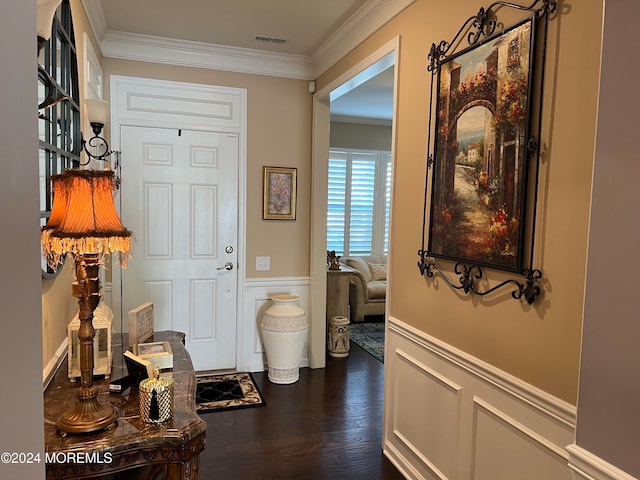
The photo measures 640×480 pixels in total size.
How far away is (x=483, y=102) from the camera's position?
5.97ft

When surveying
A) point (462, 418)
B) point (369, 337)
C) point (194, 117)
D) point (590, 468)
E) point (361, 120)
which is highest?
point (361, 120)

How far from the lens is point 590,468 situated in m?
0.95

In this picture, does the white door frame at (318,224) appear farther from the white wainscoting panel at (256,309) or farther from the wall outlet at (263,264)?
the wall outlet at (263,264)

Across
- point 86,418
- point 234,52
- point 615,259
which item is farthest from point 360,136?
point 615,259

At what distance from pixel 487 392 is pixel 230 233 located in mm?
2607

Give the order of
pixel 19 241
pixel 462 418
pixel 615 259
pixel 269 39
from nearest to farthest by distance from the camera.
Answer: pixel 19 241
pixel 615 259
pixel 462 418
pixel 269 39

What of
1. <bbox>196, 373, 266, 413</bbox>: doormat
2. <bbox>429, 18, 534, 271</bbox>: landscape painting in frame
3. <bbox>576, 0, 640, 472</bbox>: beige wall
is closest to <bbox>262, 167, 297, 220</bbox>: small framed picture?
<bbox>196, 373, 266, 413</bbox>: doormat

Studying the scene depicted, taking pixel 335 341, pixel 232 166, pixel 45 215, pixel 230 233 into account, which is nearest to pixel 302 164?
pixel 232 166

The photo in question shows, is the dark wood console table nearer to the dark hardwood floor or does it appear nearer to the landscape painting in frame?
the dark hardwood floor

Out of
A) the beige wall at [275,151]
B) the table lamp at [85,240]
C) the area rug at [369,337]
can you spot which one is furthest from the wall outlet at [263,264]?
the table lamp at [85,240]

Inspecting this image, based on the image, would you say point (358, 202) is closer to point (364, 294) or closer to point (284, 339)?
point (364, 294)

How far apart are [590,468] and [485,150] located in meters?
1.23

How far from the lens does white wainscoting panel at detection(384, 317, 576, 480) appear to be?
5.15 ft

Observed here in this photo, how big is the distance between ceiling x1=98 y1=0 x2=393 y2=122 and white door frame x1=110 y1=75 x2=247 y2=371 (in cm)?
38
